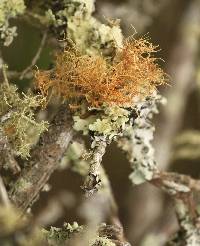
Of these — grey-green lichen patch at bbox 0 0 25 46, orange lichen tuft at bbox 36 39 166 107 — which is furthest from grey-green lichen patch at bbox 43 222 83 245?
grey-green lichen patch at bbox 0 0 25 46

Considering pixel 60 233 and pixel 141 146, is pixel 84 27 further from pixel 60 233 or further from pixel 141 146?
pixel 60 233

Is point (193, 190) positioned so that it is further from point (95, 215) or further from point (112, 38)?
point (95, 215)

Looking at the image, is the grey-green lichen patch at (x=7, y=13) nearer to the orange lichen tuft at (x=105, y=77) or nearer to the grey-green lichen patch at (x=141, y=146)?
the orange lichen tuft at (x=105, y=77)

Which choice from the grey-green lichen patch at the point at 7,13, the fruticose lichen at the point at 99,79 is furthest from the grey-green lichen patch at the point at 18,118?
the grey-green lichen patch at the point at 7,13

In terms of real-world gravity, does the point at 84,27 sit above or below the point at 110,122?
above

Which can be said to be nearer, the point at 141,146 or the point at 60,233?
the point at 60,233

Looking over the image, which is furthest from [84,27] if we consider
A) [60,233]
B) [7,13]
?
[60,233]

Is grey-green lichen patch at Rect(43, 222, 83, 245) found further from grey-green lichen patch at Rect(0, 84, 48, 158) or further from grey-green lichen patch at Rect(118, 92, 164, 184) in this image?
grey-green lichen patch at Rect(118, 92, 164, 184)
